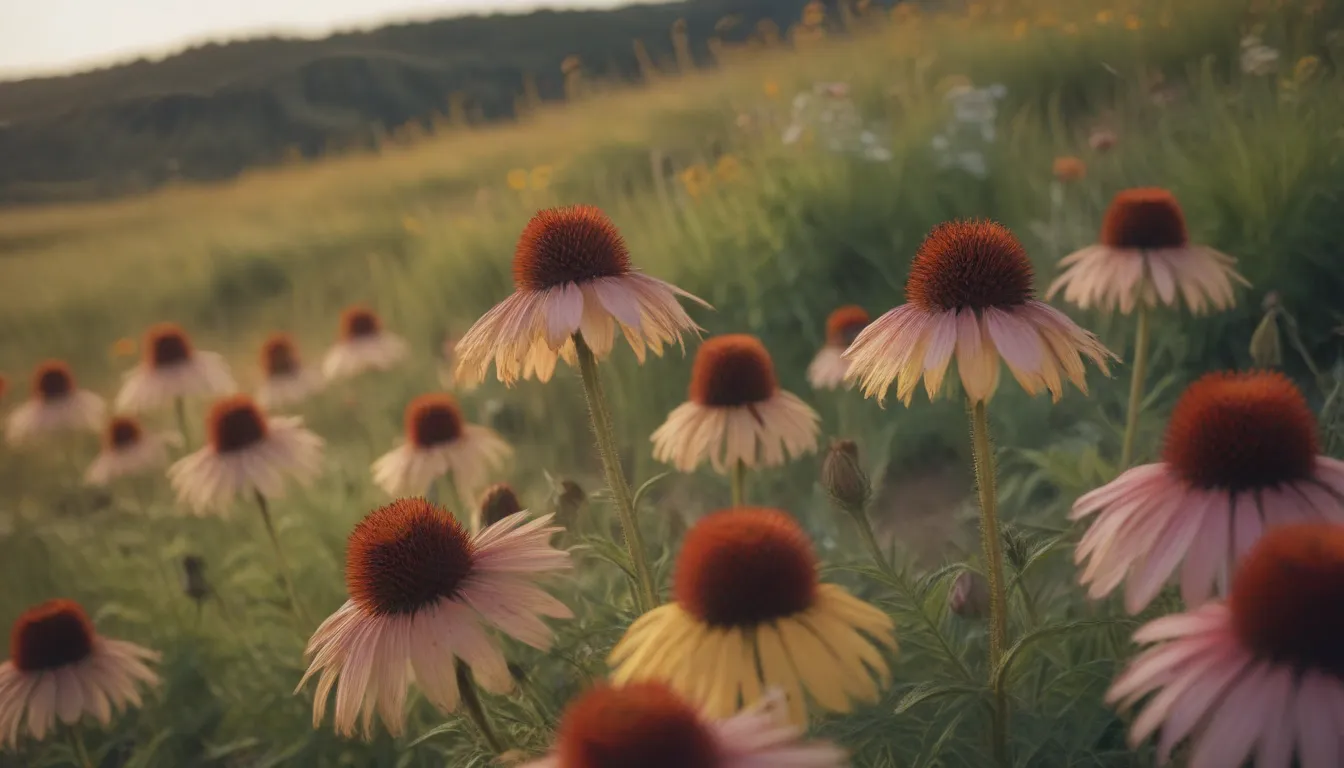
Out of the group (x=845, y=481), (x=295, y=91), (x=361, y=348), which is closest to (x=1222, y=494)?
(x=845, y=481)

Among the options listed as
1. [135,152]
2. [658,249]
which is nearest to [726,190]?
[658,249]

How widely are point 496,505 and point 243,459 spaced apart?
1070 mm

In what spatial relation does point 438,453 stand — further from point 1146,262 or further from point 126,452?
point 1146,262

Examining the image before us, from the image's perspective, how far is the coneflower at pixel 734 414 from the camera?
67.0 inches

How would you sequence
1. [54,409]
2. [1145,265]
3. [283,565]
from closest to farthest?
[1145,265], [283,565], [54,409]

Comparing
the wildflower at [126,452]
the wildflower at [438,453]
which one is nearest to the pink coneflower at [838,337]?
the wildflower at [438,453]

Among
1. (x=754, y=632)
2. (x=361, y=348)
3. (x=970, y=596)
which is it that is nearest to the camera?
(x=754, y=632)

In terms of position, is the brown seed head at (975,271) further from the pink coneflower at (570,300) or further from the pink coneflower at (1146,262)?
the pink coneflower at (1146,262)

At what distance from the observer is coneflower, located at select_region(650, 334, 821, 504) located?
170 cm

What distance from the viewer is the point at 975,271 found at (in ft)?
3.59

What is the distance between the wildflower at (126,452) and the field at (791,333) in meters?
0.27

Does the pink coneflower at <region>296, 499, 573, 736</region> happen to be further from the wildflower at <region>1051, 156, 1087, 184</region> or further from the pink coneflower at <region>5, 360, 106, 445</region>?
the pink coneflower at <region>5, 360, 106, 445</region>

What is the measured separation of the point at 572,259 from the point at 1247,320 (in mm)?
2452

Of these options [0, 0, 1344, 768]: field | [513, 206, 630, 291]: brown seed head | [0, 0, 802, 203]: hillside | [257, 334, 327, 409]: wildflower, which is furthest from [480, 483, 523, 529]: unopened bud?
[0, 0, 802, 203]: hillside
